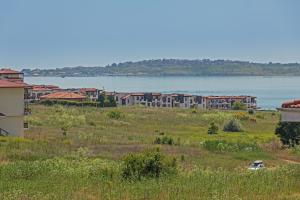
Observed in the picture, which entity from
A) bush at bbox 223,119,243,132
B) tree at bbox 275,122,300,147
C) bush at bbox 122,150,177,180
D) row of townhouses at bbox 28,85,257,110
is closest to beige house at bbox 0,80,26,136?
tree at bbox 275,122,300,147

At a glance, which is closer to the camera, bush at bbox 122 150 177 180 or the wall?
bush at bbox 122 150 177 180

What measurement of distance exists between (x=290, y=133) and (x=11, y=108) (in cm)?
2072

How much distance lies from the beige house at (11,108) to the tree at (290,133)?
63.1ft

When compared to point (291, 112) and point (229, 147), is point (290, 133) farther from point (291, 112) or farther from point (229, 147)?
point (291, 112)

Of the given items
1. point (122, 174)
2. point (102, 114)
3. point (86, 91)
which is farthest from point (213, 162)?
Answer: point (86, 91)

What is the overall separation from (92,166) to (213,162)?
12456mm

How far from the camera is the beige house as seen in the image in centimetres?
4488

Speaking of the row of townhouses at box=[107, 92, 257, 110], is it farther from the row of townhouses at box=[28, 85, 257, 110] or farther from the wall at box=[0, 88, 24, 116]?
the wall at box=[0, 88, 24, 116]

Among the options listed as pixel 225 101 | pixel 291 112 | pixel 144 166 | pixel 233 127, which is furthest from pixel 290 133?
pixel 225 101

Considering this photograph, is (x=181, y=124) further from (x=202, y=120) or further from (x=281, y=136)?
(x=281, y=136)

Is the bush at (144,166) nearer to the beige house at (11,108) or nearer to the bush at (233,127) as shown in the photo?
the beige house at (11,108)

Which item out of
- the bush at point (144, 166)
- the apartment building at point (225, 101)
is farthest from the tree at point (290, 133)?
the apartment building at point (225, 101)

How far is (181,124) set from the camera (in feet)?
224

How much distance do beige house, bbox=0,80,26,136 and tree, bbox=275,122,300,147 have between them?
63.1 feet
